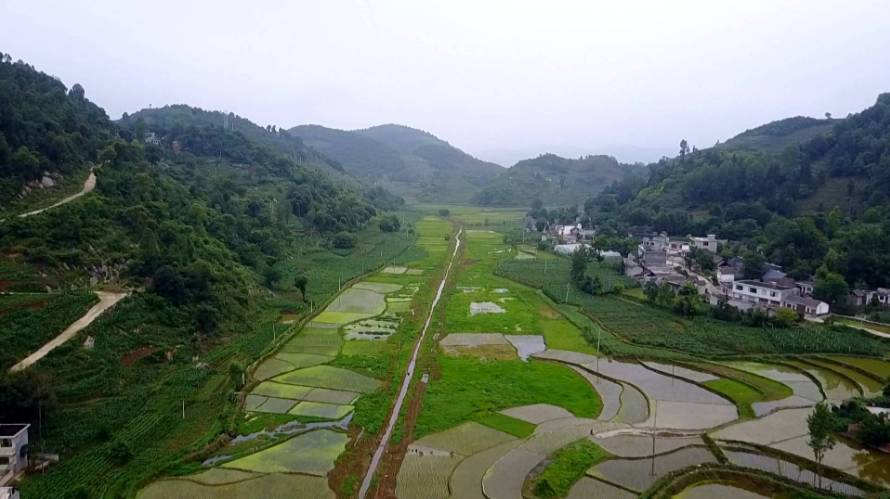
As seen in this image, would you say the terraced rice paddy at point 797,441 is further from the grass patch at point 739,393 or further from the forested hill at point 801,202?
the forested hill at point 801,202

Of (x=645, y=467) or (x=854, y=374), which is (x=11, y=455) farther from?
(x=854, y=374)

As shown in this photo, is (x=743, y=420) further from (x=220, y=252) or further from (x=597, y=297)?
(x=220, y=252)

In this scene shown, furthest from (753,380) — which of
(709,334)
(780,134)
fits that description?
(780,134)

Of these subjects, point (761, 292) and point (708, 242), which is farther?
point (708, 242)

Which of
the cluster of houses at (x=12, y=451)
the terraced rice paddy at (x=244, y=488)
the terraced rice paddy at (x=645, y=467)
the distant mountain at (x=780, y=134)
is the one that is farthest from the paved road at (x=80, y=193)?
the distant mountain at (x=780, y=134)

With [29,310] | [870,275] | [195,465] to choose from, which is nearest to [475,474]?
[195,465]

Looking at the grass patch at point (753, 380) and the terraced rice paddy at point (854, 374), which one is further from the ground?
the terraced rice paddy at point (854, 374)
